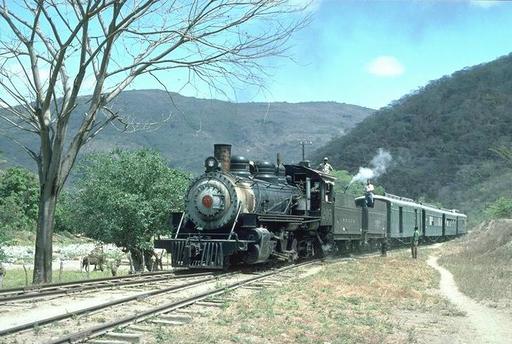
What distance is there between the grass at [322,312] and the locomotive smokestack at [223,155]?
15.0 ft

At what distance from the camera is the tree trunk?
14016mm

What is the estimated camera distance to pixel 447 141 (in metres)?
93.4

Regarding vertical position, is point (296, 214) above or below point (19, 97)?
below

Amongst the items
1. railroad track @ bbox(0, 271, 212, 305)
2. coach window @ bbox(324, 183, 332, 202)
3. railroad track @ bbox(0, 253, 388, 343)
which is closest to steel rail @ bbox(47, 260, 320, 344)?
railroad track @ bbox(0, 253, 388, 343)

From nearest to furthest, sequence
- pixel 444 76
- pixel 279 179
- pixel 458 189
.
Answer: pixel 279 179, pixel 458 189, pixel 444 76

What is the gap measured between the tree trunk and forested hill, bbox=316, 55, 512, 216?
191ft

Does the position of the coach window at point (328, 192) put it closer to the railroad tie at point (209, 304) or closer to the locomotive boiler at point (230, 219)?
the locomotive boiler at point (230, 219)

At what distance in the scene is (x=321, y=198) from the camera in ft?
71.2

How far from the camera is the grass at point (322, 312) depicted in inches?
320

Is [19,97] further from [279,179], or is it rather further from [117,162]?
[117,162]

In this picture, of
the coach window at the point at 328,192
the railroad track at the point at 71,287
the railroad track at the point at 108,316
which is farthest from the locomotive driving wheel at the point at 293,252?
the railroad track at the point at 108,316

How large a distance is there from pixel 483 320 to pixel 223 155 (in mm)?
10012

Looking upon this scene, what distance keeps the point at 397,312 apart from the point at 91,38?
9.37m

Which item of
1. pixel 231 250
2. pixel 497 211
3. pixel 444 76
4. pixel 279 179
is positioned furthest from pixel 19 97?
pixel 444 76
